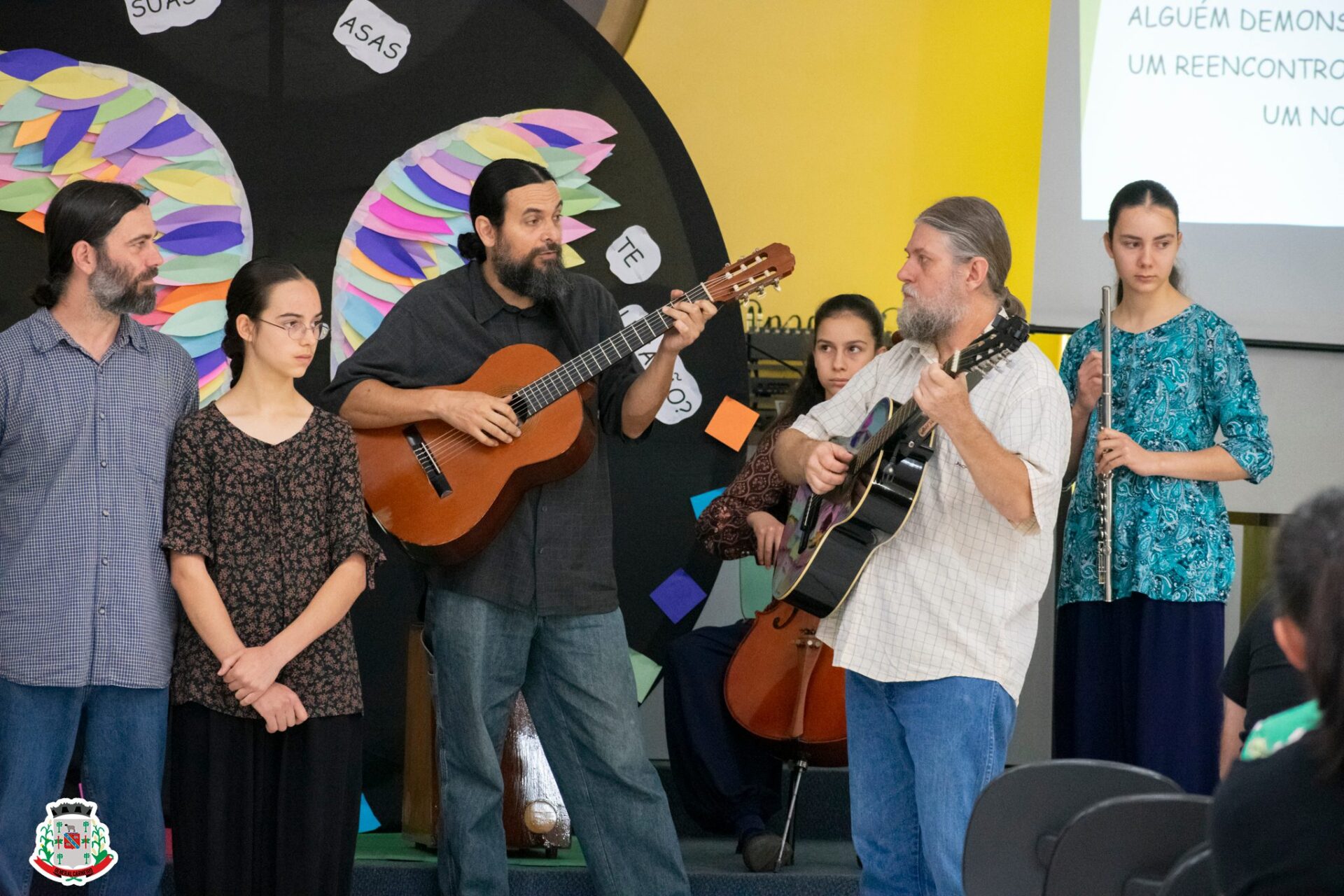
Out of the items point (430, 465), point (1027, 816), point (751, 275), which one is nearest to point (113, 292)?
point (430, 465)

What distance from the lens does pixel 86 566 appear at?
2.74 meters

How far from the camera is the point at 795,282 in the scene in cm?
450

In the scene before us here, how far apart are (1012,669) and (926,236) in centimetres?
78

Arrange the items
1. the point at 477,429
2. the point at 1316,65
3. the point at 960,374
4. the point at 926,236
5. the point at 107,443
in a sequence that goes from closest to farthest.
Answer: the point at 960,374
the point at 926,236
the point at 107,443
the point at 477,429
the point at 1316,65

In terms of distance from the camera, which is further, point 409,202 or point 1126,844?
point 409,202

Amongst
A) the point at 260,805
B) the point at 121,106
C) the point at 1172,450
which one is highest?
the point at 121,106

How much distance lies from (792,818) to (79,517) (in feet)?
5.83

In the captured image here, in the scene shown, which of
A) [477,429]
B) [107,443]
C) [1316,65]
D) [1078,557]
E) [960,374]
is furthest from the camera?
[1316,65]

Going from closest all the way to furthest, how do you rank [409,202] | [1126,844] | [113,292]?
[1126,844]
[113,292]
[409,202]

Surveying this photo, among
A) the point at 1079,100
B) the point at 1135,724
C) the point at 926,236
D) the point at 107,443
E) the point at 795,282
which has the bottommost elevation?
the point at 1135,724

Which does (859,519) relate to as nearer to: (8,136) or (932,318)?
(932,318)

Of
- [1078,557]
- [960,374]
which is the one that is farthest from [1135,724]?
[960,374]

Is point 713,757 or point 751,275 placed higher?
point 751,275

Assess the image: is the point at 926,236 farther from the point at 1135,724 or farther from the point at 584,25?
the point at 584,25
